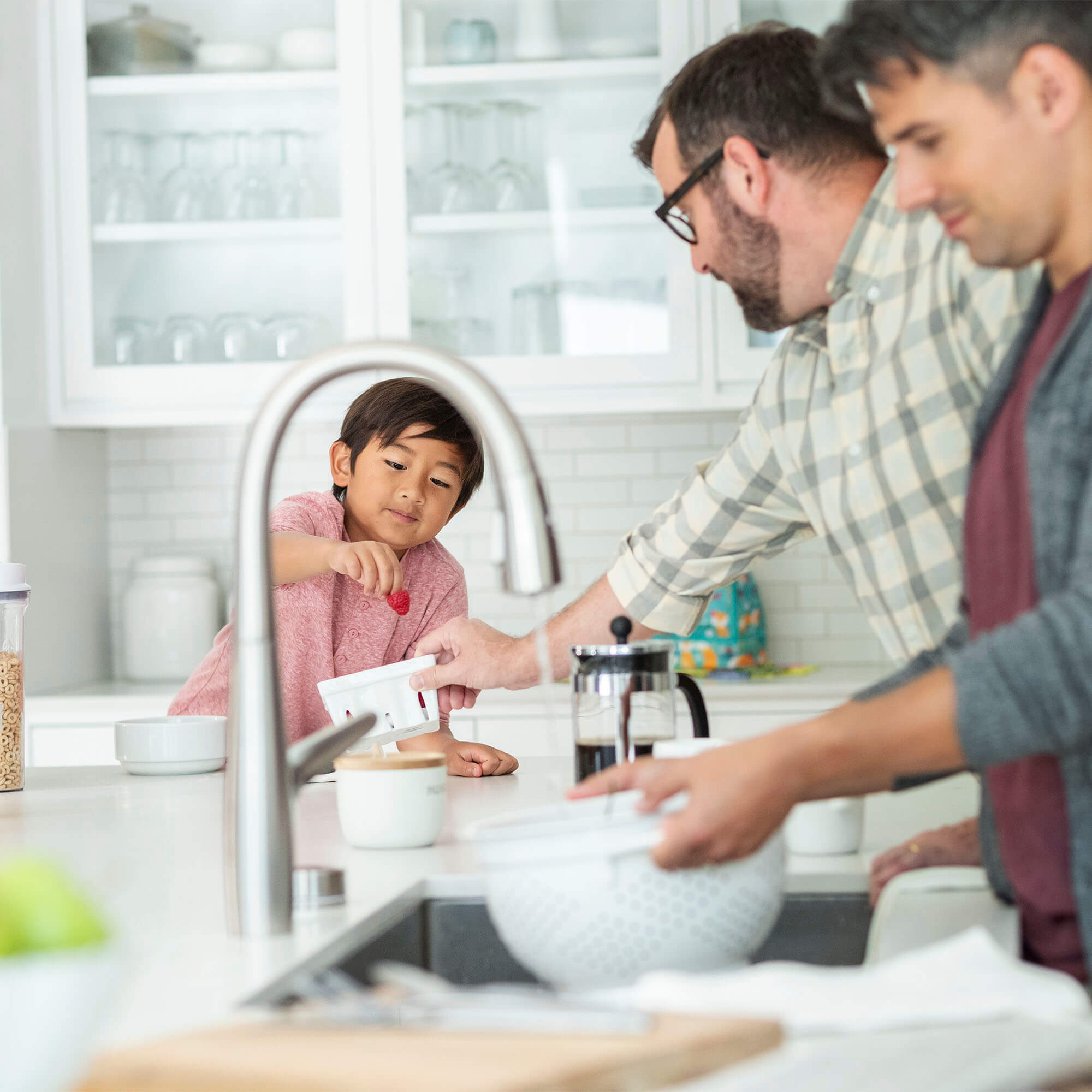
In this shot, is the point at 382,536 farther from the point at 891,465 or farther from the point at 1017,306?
the point at 1017,306

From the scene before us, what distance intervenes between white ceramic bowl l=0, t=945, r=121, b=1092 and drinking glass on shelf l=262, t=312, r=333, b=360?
2896 millimetres

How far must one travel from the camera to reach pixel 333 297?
3.40 meters

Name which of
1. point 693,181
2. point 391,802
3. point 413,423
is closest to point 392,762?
point 391,802

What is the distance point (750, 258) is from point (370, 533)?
87 cm

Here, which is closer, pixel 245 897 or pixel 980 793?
pixel 245 897

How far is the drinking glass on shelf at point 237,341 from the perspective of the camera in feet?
11.1

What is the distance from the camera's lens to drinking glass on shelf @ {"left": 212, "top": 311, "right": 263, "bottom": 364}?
3.38 m

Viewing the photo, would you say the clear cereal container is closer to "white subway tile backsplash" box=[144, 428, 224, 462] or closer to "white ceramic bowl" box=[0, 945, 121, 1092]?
"white ceramic bowl" box=[0, 945, 121, 1092]

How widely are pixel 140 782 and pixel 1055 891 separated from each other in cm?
122

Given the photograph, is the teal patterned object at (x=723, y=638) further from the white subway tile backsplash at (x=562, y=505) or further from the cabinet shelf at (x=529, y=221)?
the cabinet shelf at (x=529, y=221)

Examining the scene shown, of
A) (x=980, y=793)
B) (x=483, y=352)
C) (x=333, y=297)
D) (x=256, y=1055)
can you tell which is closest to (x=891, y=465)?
(x=980, y=793)

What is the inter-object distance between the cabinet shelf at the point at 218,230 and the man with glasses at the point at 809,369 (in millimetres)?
1609

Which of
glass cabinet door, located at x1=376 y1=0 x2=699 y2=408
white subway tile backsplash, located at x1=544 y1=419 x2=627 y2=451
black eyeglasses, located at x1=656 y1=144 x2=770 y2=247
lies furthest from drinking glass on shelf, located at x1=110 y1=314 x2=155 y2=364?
black eyeglasses, located at x1=656 y1=144 x2=770 y2=247

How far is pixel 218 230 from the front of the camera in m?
3.42
